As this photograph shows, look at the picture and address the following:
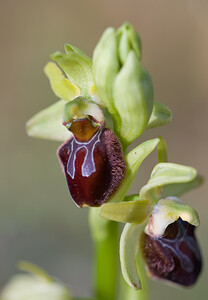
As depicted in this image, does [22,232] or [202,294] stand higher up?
[22,232]

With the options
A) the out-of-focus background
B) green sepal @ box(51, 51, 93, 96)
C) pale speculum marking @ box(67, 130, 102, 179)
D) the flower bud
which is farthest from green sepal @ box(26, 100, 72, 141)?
the out-of-focus background

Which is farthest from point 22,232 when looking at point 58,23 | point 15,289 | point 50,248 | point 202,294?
point 58,23

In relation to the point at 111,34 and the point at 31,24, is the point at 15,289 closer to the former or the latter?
the point at 111,34

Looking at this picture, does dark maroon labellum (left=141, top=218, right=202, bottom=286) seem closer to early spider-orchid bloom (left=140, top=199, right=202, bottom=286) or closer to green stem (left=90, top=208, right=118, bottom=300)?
early spider-orchid bloom (left=140, top=199, right=202, bottom=286)

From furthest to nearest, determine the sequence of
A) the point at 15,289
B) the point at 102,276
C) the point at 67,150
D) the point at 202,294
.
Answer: the point at 202,294 < the point at 15,289 < the point at 102,276 < the point at 67,150

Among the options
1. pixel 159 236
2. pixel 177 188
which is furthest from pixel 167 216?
pixel 177 188

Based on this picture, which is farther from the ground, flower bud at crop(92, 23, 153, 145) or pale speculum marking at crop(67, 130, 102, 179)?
flower bud at crop(92, 23, 153, 145)

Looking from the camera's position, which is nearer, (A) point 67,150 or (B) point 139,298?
(A) point 67,150

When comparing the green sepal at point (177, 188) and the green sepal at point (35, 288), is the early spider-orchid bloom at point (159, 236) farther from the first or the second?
the green sepal at point (35, 288)
